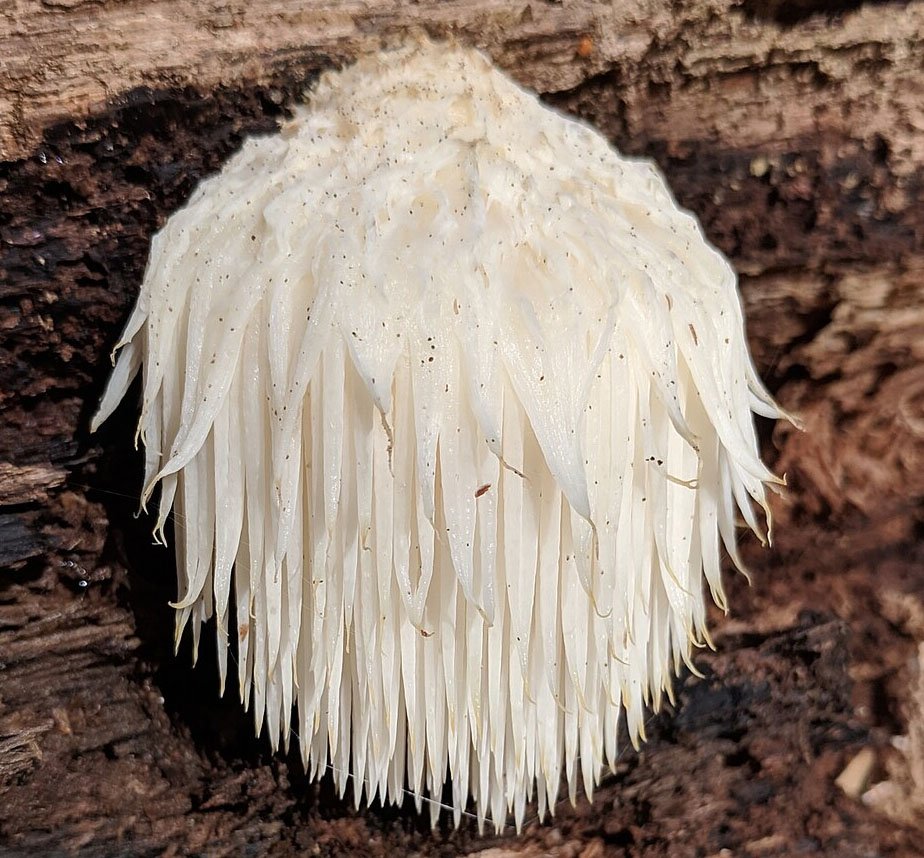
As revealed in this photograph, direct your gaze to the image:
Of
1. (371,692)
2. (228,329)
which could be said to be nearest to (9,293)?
(228,329)

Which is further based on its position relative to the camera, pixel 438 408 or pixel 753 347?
pixel 753 347

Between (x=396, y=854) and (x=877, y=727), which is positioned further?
(x=877, y=727)

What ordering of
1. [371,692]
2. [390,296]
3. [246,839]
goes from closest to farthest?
[390,296], [371,692], [246,839]

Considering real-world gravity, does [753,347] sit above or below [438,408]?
below

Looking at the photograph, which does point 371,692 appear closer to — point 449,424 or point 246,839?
point 449,424

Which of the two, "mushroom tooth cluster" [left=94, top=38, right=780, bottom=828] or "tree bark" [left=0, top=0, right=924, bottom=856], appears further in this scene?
"tree bark" [left=0, top=0, right=924, bottom=856]
